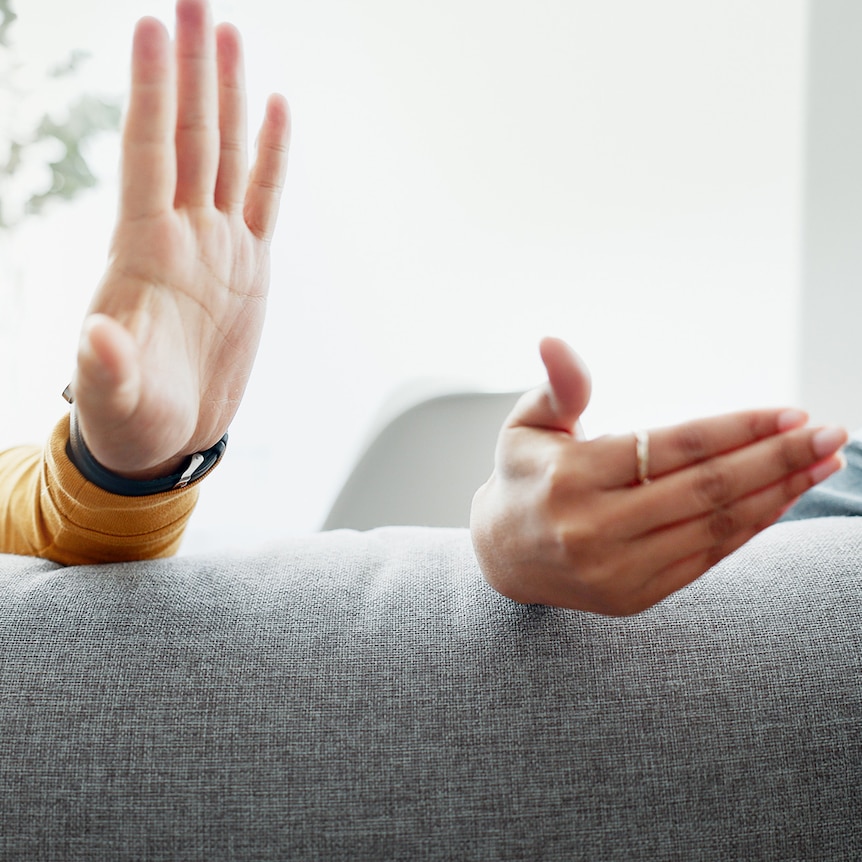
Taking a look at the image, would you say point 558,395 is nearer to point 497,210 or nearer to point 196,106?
point 196,106

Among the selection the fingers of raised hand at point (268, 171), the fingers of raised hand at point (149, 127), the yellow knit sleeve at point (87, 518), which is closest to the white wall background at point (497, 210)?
the yellow knit sleeve at point (87, 518)

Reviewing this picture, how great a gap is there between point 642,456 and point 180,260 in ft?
1.19

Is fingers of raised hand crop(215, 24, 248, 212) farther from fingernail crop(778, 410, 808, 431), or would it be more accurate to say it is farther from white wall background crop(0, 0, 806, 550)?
white wall background crop(0, 0, 806, 550)

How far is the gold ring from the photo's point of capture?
43cm

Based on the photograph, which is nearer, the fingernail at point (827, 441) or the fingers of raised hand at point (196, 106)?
the fingernail at point (827, 441)

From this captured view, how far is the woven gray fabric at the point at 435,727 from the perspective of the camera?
1.45ft

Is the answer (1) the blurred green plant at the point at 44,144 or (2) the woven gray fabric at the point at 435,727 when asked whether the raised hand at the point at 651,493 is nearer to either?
(2) the woven gray fabric at the point at 435,727

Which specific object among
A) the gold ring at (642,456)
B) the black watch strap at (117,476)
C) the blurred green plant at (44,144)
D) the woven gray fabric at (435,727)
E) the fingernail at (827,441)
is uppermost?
the blurred green plant at (44,144)

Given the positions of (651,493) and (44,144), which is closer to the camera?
(651,493)

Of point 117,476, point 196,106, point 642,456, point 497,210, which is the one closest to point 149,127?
point 196,106

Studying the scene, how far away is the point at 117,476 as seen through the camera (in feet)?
2.15

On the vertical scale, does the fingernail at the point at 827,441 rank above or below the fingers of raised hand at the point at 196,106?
below

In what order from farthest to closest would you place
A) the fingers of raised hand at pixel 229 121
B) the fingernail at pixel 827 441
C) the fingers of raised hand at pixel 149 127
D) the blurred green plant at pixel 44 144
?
1. the blurred green plant at pixel 44 144
2. the fingers of raised hand at pixel 229 121
3. the fingers of raised hand at pixel 149 127
4. the fingernail at pixel 827 441

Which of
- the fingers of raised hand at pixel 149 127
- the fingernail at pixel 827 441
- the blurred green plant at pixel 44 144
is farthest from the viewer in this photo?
A: the blurred green plant at pixel 44 144
